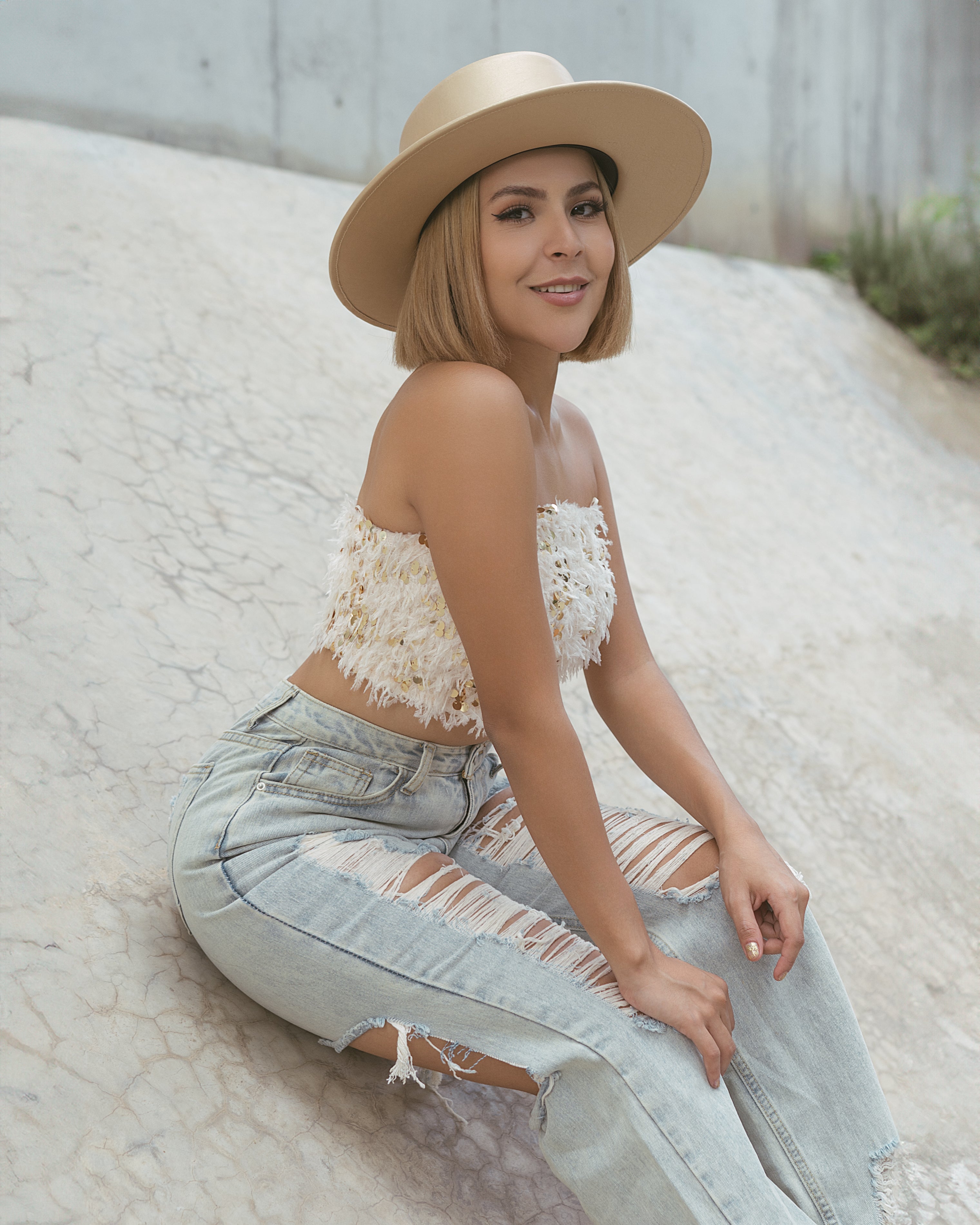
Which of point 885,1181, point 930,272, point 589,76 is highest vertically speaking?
point 589,76

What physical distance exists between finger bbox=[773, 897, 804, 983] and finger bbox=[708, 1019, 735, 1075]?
0.13 metres

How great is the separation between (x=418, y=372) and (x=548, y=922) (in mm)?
697

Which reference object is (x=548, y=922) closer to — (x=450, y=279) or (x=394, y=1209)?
(x=394, y=1209)

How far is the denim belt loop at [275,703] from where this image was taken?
1.41 meters

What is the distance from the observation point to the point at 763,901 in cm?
133

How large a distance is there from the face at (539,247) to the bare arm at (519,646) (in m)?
0.16

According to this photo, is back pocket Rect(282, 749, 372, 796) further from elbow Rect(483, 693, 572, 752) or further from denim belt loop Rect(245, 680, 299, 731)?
elbow Rect(483, 693, 572, 752)

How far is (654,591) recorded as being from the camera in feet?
9.50

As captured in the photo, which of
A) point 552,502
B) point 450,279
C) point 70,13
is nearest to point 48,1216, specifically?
point 552,502

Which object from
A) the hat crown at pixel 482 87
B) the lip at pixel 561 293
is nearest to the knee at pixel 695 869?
the lip at pixel 561 293

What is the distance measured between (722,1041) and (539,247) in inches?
38.2

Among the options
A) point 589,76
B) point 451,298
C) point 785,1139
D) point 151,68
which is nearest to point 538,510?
point 451,298

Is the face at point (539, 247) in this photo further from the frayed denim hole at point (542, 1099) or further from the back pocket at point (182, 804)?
the frayed denim hole at point (542, 1099)

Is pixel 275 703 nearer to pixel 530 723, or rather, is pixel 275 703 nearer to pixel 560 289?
pixel 530 723
